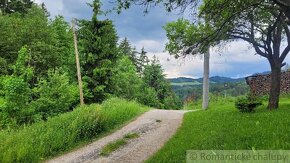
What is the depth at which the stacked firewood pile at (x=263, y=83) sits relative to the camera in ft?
105

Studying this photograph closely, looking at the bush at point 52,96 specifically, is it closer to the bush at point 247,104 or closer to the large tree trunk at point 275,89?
the bush at point 247,104

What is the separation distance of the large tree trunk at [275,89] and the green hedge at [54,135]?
935cm

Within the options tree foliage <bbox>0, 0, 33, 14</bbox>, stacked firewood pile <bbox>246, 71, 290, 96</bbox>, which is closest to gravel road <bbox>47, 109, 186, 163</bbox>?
stacked firewood pile <bbox>246, 71, 290, 96</bbox>

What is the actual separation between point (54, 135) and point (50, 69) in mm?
19612

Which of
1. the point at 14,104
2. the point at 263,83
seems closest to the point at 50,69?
the point at 14,104

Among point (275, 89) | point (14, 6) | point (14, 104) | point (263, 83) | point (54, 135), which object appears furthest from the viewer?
point (14, 6)

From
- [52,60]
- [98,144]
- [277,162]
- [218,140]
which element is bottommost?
[98,144]

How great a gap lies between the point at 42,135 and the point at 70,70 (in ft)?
86.3

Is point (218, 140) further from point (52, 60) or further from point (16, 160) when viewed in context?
point (52, 60)

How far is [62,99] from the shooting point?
29281mm

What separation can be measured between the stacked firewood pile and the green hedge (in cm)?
1662

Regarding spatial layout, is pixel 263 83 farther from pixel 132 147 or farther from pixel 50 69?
pixel 132 147

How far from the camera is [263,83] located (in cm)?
3484

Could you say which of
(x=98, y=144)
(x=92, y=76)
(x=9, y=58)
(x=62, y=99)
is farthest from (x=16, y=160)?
(x=9, y=58)
